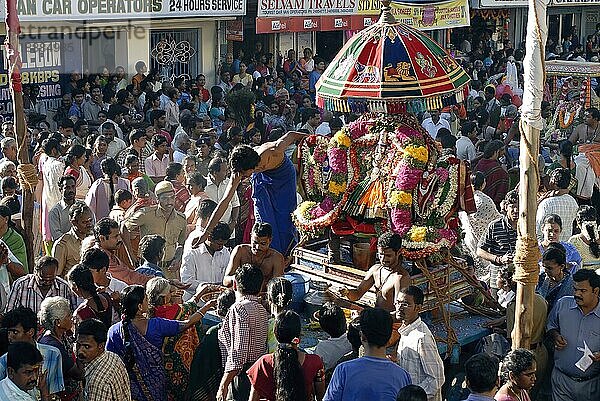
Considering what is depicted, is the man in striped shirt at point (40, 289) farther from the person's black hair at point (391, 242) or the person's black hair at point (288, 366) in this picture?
the person's black hair at point (391, 242)

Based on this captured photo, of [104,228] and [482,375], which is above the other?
[104,228]

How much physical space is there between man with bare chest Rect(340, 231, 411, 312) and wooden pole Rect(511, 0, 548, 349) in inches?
52.8

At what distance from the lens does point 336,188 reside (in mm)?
7973

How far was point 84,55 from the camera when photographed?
1666cm

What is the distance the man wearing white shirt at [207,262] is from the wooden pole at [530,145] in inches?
122

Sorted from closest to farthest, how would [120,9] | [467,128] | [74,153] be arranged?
1. [74,153]
2. [467,128]
3. [120,9]

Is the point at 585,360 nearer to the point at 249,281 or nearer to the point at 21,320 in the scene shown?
the point at 249,281

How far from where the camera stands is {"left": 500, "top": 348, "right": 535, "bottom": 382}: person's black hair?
546 centimetres

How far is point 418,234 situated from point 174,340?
204 centimetres

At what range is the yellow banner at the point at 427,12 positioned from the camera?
66.0ft

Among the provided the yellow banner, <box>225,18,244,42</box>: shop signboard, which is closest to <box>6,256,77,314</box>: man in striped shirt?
<box>225,18,244,42</box>: shop signboard

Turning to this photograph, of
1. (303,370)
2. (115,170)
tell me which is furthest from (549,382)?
(115,170)

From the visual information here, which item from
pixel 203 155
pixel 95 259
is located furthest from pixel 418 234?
pixel 203 155

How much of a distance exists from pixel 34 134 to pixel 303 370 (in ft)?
28.3
